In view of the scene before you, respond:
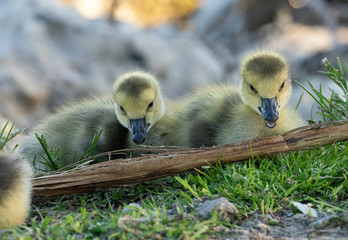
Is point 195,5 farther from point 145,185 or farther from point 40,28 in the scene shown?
point 145,185

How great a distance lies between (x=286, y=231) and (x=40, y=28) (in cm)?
558

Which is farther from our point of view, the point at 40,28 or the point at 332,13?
the point at 332,13

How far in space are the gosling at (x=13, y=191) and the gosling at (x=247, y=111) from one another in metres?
1.11

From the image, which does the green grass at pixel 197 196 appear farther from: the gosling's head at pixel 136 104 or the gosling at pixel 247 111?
the gosling's head at pixel 136 104

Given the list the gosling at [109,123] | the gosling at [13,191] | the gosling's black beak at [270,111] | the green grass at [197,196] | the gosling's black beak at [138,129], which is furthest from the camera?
the gosling at [109,123]

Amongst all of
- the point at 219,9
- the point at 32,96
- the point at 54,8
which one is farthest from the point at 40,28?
the point at 219,9

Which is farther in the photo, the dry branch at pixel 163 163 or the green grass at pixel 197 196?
the dry branch at pixel 163 163

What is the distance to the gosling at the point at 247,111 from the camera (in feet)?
9.78

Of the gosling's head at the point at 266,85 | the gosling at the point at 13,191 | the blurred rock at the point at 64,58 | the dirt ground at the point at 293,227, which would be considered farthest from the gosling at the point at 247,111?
the blurred rock at the point at 64,58

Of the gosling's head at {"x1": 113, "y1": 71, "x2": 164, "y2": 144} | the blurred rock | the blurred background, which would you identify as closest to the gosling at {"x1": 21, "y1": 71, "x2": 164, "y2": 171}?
the gosling's head at {"x1": 113, "y1": 71, "x2": 164, "y2": 144}

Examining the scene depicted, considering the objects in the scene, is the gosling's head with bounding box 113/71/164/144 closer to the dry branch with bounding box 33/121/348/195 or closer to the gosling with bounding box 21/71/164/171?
the gosling with bounding box 21/71/164/171

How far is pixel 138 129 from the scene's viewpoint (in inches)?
124

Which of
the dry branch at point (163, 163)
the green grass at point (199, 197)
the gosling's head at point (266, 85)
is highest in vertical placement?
the gosling's head at point (266, 85)

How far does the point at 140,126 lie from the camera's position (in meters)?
3.17
